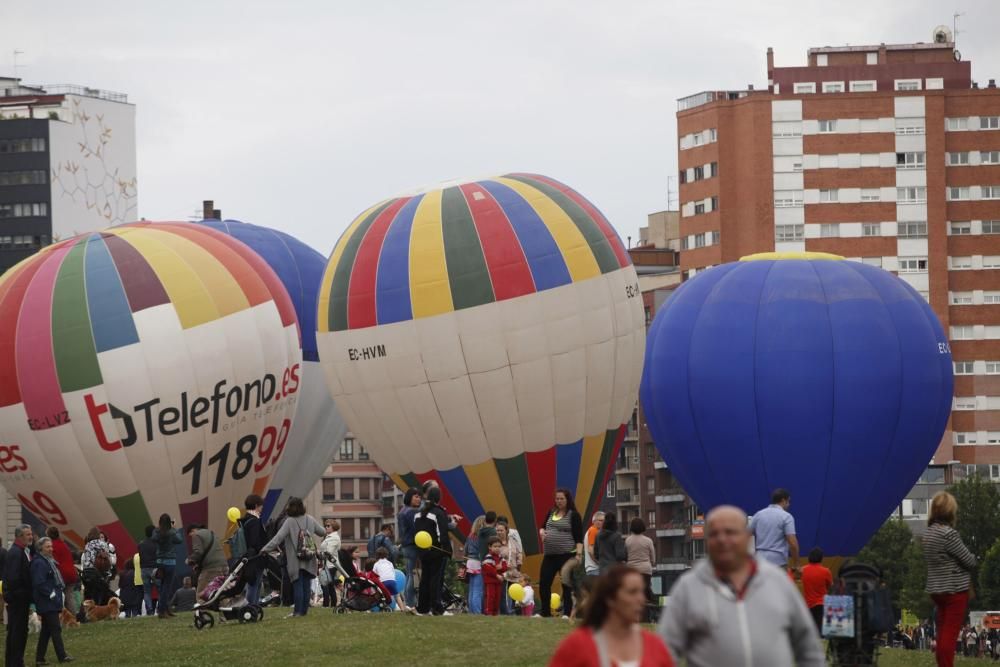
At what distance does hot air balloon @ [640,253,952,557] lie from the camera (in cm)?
5203

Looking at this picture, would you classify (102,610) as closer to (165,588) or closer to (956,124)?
(165,588)

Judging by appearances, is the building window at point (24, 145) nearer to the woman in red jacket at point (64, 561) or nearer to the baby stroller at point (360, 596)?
the woman in red jacket at point (64, 561)

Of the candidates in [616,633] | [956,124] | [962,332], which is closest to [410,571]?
[616,633]

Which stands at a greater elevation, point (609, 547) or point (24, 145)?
point (24, 145)

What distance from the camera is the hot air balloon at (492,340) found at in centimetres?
4497

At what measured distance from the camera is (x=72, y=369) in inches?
1687

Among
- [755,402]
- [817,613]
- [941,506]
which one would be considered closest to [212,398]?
[755,402]

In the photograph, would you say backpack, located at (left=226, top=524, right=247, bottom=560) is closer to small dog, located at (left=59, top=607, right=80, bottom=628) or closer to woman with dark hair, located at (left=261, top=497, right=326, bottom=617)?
woman with dark hair, located at (left=261, top=497, right=326, bottom=617)

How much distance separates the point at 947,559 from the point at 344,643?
8.08m

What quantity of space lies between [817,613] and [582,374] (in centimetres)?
2105

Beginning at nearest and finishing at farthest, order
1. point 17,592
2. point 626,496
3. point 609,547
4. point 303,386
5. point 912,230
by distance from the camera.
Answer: point 17,592 → point 609,547 → point 303,386 → point 912,230 → point 626,496

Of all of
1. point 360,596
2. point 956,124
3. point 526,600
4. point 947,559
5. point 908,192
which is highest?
point 956,124

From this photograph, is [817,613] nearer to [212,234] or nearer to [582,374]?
[582,374]

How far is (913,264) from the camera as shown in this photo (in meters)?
121
